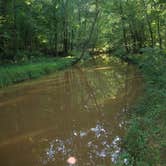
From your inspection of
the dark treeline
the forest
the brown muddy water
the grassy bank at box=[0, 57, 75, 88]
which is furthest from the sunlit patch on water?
the dark treeline

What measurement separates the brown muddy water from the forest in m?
0.51

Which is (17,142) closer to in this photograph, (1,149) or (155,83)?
(1,149)

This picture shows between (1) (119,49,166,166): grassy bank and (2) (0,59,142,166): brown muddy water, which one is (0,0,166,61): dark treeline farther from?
(1) (119,49,166,166): grassy bank

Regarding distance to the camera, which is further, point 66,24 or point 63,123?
point 66,24

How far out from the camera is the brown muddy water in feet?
21.4

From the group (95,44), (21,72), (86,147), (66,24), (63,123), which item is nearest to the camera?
(86,147)

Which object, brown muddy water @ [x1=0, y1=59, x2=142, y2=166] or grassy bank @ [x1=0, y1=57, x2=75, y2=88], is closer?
brown muddy water @ [x1=0, y1=59, x2=142, y2=166]

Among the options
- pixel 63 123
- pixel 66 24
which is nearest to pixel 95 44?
pixel 66 24

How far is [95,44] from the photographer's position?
1775 inches

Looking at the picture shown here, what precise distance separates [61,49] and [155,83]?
80.4ft

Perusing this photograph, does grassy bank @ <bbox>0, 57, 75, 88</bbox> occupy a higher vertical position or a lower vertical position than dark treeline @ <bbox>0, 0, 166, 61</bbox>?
lower

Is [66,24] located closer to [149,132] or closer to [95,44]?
[95,44]

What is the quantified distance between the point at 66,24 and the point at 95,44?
42.1ft

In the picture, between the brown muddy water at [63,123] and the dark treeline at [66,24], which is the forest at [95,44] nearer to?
the dark treeline at [66,24]
